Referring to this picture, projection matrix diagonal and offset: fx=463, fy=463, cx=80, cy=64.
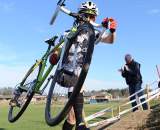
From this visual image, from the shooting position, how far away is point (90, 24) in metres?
6.20

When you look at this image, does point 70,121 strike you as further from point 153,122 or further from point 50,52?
point 153,122

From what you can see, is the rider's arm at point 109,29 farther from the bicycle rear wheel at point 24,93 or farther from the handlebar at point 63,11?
the bicycle rear wheel at point 24,93

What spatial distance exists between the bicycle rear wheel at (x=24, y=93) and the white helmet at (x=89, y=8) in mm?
1999

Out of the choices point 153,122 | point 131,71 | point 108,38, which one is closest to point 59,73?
point 108,38

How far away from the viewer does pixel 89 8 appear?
22.5 ft

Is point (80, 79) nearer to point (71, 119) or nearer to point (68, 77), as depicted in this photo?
point (68, 77)

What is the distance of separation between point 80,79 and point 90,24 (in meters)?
0.93

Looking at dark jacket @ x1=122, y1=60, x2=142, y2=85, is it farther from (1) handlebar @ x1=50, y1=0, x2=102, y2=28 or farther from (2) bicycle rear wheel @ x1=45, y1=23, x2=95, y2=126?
(2) bicycle rear wheel @ x1=45, y1=23, x2=95, y2=126

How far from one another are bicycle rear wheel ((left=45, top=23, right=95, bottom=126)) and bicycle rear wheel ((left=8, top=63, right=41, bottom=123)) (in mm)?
1203

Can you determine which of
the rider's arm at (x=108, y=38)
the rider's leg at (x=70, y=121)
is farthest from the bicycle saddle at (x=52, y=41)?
the rider's arm at (x=108, y=38)

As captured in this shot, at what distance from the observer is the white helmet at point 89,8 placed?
6.85 m

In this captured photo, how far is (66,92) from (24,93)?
2.33 metres

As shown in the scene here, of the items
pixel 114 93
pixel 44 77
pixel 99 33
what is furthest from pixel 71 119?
pixel 114 93

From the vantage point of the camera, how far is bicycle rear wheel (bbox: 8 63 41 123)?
8438mm
